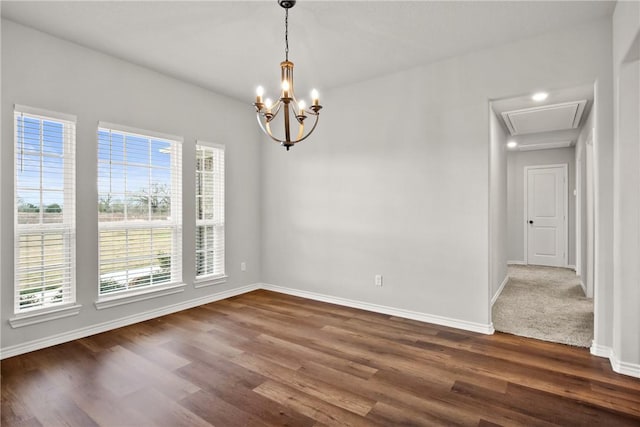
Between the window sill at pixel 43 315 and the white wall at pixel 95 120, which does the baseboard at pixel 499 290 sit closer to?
the white wall at pixel 95 120

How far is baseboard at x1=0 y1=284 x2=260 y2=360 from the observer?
9.29ft

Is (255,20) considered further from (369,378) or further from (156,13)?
(369,378)

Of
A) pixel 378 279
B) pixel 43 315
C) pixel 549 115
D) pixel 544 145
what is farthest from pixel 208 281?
pixel 544 145

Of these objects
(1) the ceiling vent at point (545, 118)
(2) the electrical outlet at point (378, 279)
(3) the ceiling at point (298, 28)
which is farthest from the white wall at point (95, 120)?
(1) the ceiling vent at point (545, 118)

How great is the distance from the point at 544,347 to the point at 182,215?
407 cm

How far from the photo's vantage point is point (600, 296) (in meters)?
2.76

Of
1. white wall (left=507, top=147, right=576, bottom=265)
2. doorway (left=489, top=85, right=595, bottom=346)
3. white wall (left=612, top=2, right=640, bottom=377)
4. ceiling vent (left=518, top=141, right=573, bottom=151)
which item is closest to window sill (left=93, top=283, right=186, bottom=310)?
doorway (left=489, top=85, right=595, bottom=346)

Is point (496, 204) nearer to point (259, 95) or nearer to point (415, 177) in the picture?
point (415, 177)

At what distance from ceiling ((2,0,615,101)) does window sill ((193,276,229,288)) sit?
258 cm

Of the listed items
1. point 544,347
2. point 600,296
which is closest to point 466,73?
point 600,296

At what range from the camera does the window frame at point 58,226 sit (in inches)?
111

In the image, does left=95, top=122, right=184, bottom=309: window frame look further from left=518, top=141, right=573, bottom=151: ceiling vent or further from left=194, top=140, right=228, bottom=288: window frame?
left=518, top=141, right=573, bottom=151: ceiling vent

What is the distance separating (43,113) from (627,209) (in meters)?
4.89

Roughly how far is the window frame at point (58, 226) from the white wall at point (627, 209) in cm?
466
